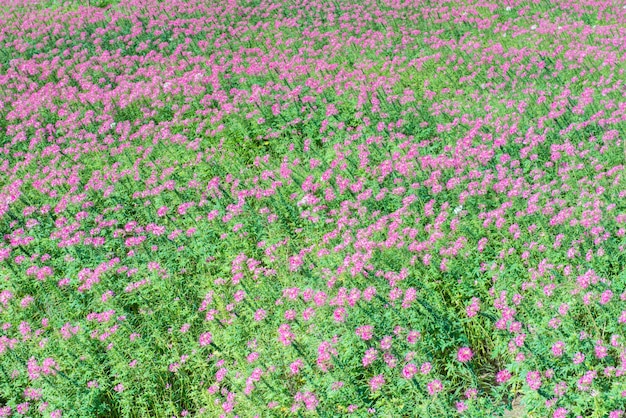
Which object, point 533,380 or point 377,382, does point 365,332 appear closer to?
point 377,382

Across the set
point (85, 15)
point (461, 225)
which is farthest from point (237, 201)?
point (85, 15)

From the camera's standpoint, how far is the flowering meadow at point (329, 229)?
504 cm

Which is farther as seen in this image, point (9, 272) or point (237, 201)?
point (237, 201)

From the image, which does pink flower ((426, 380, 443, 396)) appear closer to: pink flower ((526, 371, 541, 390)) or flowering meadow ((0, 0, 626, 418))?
flowering meadow ((0, 0, 626, 418))

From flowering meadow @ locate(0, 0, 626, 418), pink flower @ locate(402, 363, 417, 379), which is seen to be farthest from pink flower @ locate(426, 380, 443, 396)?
pink flower @ locate(402, 363, 417, 379)

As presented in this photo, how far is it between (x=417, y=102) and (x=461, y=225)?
12.4 ft

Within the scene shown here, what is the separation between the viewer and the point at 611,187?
6043 millimetres

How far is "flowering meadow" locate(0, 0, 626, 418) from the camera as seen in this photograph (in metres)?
5.04

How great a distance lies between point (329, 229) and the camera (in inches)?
279

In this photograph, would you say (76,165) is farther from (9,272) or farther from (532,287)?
(532,287)

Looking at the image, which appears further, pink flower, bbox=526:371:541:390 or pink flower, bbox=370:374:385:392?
pink flower, bbox=370:374:385:392

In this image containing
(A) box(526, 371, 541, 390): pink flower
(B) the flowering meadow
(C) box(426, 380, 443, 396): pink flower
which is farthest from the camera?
(B) the flowering meadow

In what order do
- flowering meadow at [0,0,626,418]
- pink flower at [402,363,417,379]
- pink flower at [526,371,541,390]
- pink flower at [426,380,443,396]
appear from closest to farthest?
pink flower at [526,371,541,390], pink flower at [426,380,443,396], pink flower at [402,363,417,379], flowering meadow at [0,0,626,418]

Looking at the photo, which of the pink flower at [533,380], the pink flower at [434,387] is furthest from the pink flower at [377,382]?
the pink flower at [533,380]
